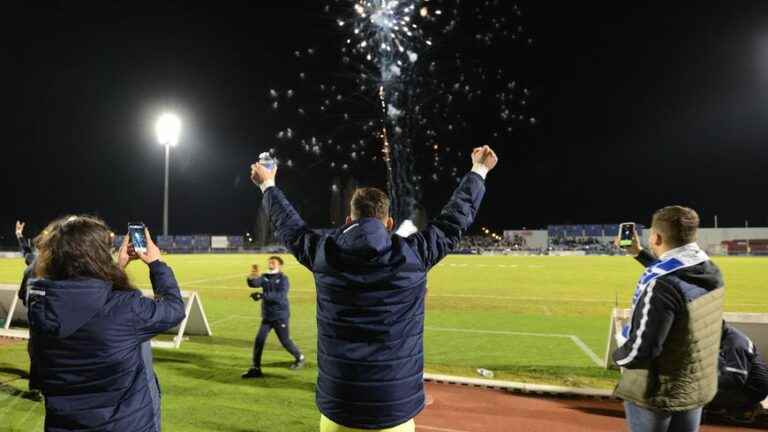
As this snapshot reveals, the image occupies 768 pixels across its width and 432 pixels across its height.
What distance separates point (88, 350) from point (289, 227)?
104cm

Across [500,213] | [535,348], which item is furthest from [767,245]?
[535,348]

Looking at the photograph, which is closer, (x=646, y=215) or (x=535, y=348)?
(x=535, y=348)

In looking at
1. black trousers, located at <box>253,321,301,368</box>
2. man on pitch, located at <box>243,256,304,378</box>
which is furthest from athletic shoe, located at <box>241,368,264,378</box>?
man on pitch, located at <box>243,256,304,378</box>

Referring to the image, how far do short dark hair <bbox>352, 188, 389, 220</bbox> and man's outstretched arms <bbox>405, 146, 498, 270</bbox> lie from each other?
18cm

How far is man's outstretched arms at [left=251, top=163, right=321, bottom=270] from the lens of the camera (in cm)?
A: 262

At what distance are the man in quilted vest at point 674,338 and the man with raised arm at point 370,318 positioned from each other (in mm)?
1031

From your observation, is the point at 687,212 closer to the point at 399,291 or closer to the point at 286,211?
the point at 399,291

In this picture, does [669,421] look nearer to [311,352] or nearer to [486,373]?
[486,373]

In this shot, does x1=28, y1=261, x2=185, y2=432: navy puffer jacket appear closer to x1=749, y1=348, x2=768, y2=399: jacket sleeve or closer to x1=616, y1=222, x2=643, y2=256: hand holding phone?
x1=616, y1=222, x2=643, y2=256: hand holding phone

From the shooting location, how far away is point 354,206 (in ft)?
8.25

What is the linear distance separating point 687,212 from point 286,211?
6.91 feet

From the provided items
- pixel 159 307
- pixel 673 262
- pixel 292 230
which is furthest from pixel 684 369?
pixel 159 307

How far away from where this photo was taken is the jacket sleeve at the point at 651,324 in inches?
99.4

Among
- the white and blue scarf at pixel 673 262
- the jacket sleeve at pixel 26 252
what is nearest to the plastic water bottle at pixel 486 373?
the white and blue scarf at pixel 673 262
